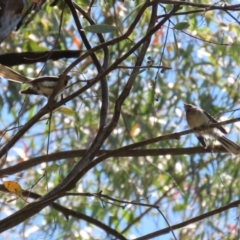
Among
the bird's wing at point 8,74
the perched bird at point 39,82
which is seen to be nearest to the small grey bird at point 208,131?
the perched bird at point 39,82

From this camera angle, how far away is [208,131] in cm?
231

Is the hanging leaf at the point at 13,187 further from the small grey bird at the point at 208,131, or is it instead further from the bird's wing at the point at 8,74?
the small grey bird at the point at 208,131

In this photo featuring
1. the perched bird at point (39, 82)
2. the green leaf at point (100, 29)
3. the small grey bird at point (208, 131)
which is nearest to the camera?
the green leaf at point (100, 29)

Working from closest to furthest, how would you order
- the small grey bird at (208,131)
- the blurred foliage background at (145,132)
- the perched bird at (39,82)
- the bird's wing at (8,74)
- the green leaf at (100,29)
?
the green leaf at (100,29)
the bird's wing at (8,74)
the perched bird at (39,82)
the small grey bird at (208,131)
the blurred foliage background at (145,132)

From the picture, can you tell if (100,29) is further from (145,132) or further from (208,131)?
(145,132)

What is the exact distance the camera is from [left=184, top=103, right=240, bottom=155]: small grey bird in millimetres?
2599

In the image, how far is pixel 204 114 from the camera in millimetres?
3107

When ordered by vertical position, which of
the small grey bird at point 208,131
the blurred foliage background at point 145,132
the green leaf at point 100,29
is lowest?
the green leaf at point 100,29

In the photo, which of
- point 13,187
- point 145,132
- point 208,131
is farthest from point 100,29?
Result: point 145,132

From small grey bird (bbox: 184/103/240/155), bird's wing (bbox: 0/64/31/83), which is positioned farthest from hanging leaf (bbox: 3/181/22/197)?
small grey bird (bbox: 184/103/240/155)

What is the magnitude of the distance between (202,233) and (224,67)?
3.49ft

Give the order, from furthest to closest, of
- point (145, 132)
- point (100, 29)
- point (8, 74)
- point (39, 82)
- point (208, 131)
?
point (145, 132) < point (39, 82) < point (208, 131) < point (8, 74) < point (100, 29)

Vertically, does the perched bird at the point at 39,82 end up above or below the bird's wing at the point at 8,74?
above

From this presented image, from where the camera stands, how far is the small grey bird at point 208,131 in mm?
2599
